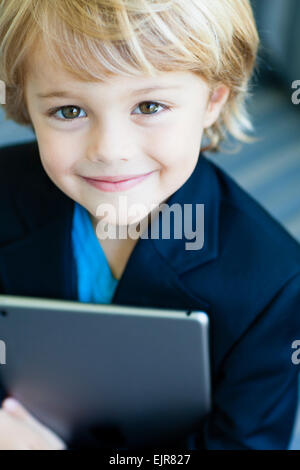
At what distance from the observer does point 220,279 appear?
0.74 metres

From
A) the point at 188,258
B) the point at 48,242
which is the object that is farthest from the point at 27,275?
the point at 188,258

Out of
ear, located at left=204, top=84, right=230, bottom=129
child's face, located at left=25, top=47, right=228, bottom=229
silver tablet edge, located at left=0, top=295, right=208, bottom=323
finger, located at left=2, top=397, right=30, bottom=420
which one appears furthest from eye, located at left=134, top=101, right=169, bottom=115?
finger, located at left=2, top=397, right=30, bottom=420

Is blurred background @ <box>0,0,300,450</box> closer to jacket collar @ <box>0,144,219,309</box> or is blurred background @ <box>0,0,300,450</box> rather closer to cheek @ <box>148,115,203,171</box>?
jacket collar @ <box>0,144,219,309</box>

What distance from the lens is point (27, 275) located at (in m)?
0.85

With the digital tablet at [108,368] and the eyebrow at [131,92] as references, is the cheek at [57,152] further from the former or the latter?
the digital tablet at [108,368]

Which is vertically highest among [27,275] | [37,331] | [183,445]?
[27,275]

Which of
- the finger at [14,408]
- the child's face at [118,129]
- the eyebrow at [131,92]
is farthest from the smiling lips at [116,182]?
the finger at [14,408]

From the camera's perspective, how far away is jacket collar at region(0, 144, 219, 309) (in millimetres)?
759

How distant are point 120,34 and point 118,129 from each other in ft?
0.31

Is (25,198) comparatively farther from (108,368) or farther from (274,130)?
(274,130)

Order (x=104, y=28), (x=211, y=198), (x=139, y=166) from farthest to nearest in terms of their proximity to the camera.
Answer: (x=211, y=198)
(x=139, y=166)
(x=104, y=28)

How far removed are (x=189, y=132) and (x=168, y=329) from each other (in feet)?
0.74

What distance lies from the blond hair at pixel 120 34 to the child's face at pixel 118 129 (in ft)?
0.05

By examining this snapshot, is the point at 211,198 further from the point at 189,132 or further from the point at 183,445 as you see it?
the point at 183,445
